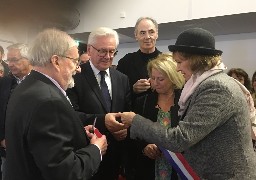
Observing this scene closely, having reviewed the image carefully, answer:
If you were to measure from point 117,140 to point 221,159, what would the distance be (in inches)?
36.1

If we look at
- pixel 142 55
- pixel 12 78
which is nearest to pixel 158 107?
pixel 142 55

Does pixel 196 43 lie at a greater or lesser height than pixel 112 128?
greater

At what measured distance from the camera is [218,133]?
1330mm

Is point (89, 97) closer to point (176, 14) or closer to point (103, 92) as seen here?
→ point (103, 92)

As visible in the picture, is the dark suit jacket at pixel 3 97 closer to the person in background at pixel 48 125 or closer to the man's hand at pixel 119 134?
the man's hand at pixel 119 134

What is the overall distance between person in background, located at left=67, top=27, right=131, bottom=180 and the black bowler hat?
72 cm

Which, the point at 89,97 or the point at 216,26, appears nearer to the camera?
the point at 89,97

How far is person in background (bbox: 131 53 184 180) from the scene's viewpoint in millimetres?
2035

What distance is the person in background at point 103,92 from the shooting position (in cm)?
199

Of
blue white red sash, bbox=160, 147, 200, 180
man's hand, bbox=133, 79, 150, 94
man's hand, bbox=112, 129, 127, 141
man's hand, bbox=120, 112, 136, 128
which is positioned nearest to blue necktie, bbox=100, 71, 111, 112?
man's hand, bbox=112, 129, 127, 141

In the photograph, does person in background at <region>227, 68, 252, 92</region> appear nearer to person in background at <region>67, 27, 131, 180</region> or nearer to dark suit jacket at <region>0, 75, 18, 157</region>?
person in background at <region>67, 27, 131, 180</region>

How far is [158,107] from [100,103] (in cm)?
Answer: 42

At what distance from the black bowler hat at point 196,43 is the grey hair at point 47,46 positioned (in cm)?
53

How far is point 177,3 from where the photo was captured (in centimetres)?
404
